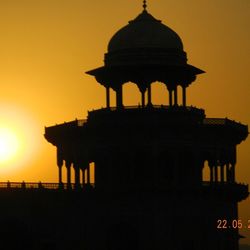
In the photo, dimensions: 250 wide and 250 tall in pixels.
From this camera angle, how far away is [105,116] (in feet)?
390

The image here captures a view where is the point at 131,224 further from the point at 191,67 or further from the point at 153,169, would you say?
the point at 191,67

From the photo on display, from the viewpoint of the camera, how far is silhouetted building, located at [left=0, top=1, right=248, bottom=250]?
377ft

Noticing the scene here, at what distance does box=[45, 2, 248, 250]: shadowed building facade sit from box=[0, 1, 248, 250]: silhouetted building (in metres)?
0.08

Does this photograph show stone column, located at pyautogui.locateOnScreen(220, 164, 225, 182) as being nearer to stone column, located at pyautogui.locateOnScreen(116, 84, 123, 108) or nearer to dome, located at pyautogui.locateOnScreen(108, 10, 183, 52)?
stone column, located at pyautogui.locateOnScreen(116, 84, 123, 108)

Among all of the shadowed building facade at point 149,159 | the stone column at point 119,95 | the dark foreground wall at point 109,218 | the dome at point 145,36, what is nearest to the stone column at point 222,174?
the shadowed building facade at point 149,159

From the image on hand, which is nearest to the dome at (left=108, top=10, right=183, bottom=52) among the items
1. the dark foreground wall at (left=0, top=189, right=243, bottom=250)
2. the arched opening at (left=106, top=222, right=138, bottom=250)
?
the dark foreground wall at (left=0, top=189, right=243, bottom=250)

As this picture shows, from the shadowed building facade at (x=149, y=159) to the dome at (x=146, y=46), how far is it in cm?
9

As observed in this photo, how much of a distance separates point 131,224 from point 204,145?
9.60 m

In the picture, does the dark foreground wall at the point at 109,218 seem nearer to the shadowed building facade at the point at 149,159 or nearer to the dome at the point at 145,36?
the shadowed building facade at the point at 149,159

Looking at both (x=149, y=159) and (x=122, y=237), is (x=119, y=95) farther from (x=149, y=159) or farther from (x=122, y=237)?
(x=122, y=237)

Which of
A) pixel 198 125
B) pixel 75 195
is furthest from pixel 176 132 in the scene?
pixel 75 195

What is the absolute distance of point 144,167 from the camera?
118m

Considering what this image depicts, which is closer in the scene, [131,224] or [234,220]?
[131,224]

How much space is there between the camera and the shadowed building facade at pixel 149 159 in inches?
4532
